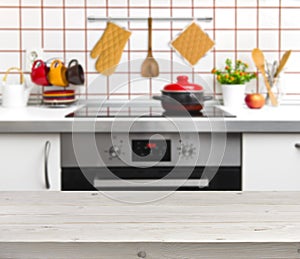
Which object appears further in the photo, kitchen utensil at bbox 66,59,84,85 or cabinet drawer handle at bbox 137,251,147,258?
kitchen utensil at bbox 66,59,84,85

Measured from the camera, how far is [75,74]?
283 cm

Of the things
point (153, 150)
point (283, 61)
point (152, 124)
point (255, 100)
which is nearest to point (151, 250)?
point (153, 150)

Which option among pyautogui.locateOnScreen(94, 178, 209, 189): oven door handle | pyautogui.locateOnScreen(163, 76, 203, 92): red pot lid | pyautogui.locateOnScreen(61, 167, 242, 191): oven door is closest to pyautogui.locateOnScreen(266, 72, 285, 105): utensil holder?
pyautogui.locateOnScreen(163, 76, 203, 92): red pot lid

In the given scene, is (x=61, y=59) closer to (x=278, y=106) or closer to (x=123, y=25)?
(x=123, y=25)

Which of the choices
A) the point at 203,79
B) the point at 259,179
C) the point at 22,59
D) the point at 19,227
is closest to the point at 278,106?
the point at 203,79

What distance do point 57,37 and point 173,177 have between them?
1833 millimetres

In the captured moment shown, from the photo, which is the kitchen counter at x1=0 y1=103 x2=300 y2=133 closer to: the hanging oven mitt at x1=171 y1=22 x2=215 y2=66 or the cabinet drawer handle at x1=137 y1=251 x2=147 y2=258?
the hanging oven mitt at x1=171 y1=22 x2=215 y2=66

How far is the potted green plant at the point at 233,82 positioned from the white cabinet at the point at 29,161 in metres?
0.89

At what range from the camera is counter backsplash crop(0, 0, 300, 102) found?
299cm

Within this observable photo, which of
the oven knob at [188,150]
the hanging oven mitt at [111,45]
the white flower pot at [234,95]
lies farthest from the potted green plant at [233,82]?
the oven knob at [188,150]

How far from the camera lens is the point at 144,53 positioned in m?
3.01

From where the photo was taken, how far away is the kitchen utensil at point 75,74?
2.82 meters

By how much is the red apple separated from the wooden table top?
1425mm

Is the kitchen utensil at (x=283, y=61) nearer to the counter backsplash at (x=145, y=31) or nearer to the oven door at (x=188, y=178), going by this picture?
the counter backsplash at (x=145, y=31)
